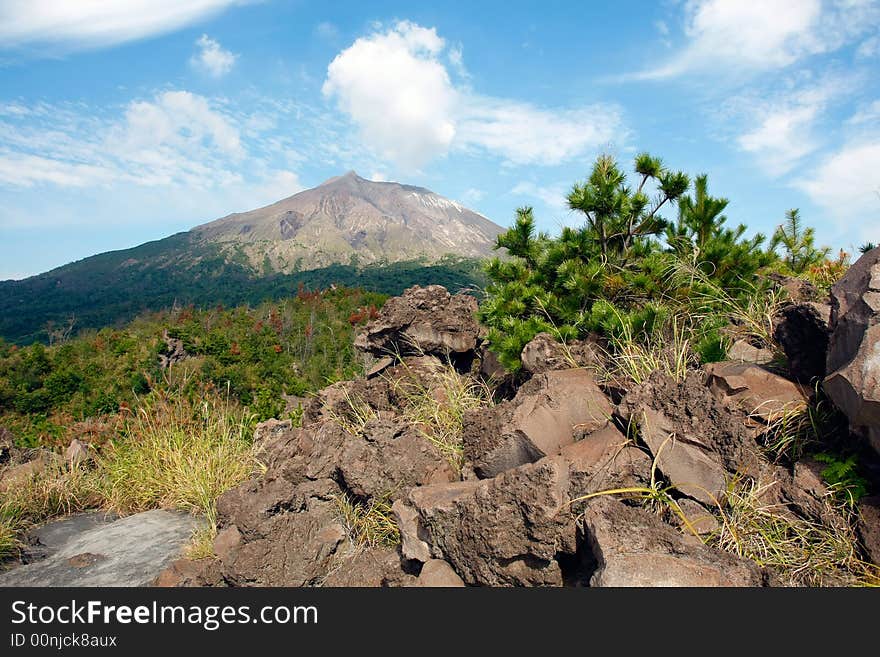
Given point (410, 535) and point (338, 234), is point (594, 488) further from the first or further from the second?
point (338, 234)

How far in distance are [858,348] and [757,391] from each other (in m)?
0.89

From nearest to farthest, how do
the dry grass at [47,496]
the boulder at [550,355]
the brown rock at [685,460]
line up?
the brown rock at [685,460] → the boulder at [550,355] → the dry grass at [47,496]

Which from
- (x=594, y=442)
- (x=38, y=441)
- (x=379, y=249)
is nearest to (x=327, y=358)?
(x=38, y=441)

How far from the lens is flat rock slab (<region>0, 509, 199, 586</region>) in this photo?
438cm

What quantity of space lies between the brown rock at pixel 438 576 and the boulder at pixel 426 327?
3.50 m

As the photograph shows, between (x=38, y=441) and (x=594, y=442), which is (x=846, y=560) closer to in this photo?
(x=594, y=442)

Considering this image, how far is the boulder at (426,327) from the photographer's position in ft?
21.8

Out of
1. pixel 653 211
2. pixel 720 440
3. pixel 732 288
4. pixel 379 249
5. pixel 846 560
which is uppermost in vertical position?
pixel 379 249

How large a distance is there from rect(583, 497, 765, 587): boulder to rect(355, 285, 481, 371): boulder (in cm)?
386

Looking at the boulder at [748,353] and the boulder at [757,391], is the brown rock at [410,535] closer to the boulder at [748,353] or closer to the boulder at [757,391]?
the boulder at [757,391]

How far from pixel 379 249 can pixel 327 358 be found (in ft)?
458

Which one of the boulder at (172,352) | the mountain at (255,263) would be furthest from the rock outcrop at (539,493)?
the mountain at (255,263)

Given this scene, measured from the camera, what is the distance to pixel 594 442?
375 cm

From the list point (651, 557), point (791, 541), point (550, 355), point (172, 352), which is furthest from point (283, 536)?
point (172, 352)
